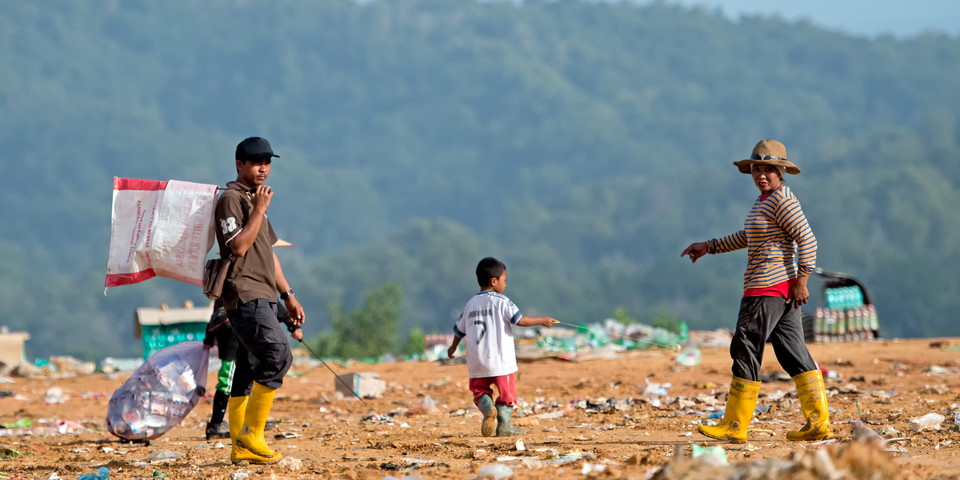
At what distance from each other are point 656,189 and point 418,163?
175 feet

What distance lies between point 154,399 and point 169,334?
705cm

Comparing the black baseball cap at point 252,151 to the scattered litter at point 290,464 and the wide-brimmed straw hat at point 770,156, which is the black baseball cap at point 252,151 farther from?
the wide-brimmed straw hat at point 770,156

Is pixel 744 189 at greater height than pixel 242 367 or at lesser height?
greater

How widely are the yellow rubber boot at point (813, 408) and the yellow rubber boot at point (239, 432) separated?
276 cm

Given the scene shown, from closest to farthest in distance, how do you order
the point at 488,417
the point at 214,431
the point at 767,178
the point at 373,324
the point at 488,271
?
1. the point at 767,178
2. the point at 488,417
3. the point at 488,271
4. the point at 214,431
5. the point at 373,324

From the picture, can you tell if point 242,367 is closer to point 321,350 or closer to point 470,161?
point 321,350

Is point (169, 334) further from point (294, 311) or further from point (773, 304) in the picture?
point (773, 304)

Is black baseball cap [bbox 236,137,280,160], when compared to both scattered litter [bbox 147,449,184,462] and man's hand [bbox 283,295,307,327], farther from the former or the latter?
scattered litter [bbox 147,449,184,462]

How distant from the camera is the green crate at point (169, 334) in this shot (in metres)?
13.3

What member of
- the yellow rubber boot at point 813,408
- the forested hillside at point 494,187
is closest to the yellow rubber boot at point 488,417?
the yellow rubber boot at point 813,408

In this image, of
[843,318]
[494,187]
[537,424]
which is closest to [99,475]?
[537,424]

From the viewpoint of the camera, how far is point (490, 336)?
6352mm

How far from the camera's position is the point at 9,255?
140 metres

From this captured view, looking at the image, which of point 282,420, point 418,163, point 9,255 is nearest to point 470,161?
point 418,163
